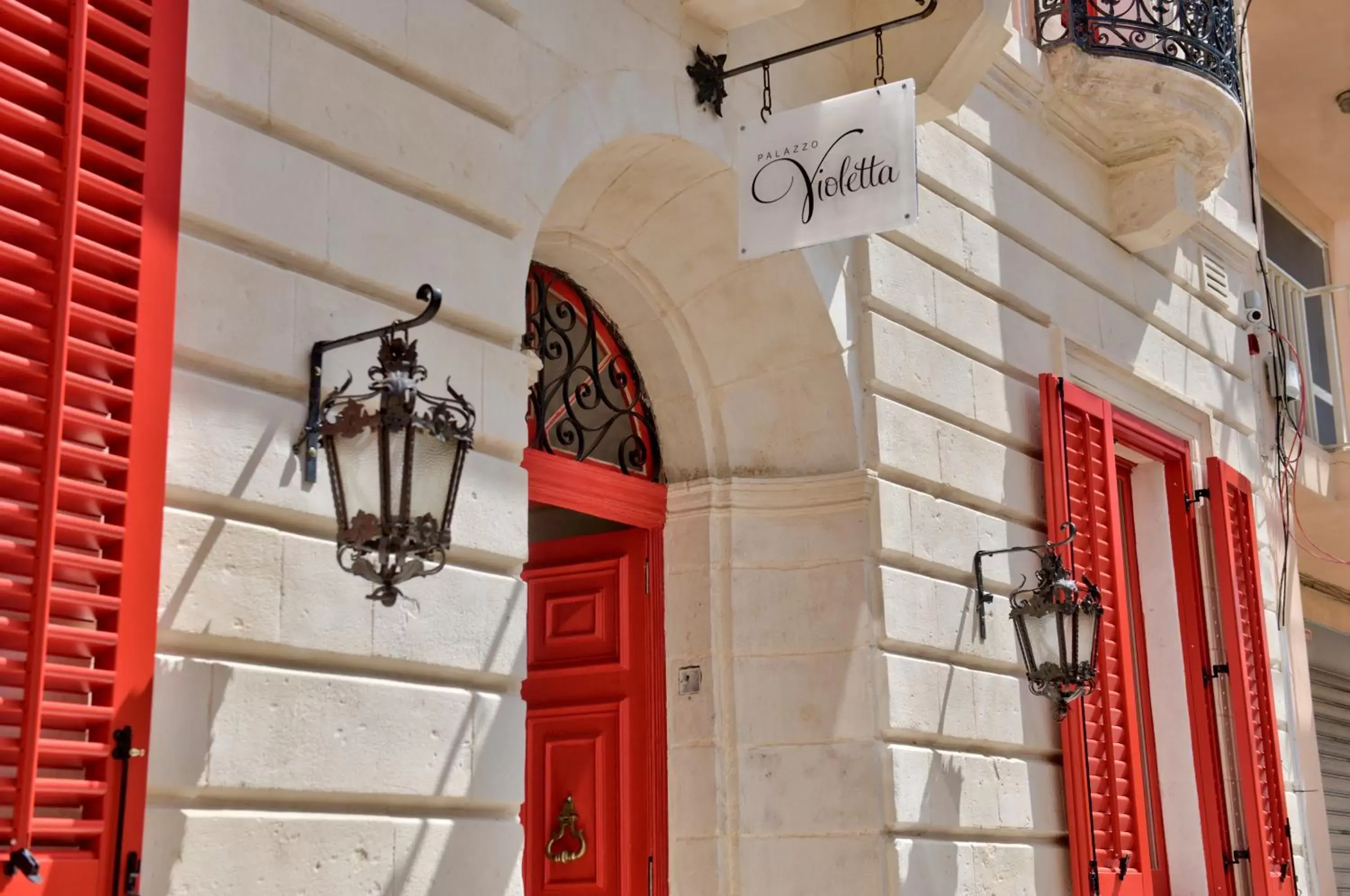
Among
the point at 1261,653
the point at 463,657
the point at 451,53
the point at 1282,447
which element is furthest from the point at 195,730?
the point at 1282,447

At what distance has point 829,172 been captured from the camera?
6.07m

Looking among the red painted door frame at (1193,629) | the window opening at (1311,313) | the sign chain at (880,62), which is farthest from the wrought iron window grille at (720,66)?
the window opening at (1311,313)

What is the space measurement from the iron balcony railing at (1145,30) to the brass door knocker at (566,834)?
4.95 m

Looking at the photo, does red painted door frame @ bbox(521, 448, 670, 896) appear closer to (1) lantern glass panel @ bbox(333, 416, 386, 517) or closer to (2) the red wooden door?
(2) the red wooden door

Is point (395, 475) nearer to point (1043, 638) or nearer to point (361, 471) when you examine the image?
point (361, 471)

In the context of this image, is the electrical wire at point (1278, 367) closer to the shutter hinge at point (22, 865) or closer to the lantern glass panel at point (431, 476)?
the lantern glass panel at point (431, 476)

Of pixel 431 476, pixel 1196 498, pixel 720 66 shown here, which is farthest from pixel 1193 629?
pixel 431 476

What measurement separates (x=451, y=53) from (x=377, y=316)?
3.27ft

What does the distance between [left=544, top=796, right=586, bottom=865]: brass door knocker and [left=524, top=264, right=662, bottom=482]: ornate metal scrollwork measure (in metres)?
1.47

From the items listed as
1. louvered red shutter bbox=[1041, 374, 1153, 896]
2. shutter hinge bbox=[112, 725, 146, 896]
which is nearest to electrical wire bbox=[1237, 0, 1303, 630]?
louvered red shutter bbox=[1041, 374, 1153, 896]

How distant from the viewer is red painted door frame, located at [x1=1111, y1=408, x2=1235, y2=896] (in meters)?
9.02

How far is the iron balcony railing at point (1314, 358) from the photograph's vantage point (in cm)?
1229

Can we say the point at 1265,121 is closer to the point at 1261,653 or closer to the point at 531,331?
the point at 1261,653

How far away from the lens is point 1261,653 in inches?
380
